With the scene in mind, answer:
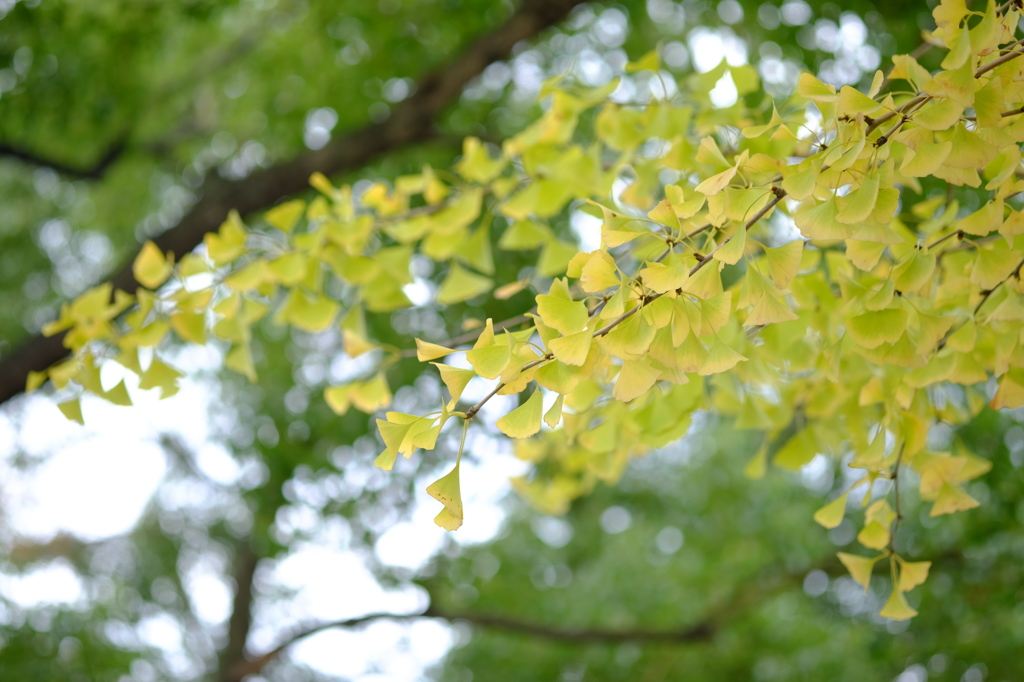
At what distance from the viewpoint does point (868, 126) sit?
0.49 metres

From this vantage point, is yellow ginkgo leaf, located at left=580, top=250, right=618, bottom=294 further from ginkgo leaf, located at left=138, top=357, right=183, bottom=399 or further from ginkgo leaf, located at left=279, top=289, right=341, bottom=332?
ginkgo leaf, located at left=138, top=357, right=183, bottom=399

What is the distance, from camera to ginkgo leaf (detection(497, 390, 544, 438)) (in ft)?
1.71

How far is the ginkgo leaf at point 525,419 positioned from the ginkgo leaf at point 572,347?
0.07m

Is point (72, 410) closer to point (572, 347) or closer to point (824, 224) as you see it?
point (572, 347)

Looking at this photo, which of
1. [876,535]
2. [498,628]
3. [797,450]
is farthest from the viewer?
[498,628]

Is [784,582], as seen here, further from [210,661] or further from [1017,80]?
[210,661]

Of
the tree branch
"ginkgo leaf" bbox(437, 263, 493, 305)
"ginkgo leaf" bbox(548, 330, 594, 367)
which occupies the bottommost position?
the tree branch

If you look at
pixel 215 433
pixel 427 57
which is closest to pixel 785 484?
pixel 427 57

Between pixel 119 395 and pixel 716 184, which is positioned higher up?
pixel 716 184

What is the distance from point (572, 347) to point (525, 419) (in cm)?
9

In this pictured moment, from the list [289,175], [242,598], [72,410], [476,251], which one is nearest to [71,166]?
[289,175]

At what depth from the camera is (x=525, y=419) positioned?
20.8 inches

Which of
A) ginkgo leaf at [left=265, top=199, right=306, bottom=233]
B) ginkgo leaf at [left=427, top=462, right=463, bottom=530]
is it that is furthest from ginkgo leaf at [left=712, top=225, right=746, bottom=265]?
ginkgo leaf at [left=265, top=199, right=306, bottom=233]

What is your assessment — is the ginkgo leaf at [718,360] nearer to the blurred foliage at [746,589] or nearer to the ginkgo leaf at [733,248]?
the ginkgo leaf at [733,248]
